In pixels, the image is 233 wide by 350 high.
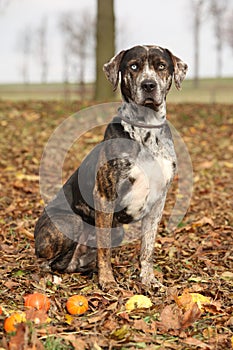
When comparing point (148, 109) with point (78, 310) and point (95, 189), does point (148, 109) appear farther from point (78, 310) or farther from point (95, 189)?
point (78, 310)

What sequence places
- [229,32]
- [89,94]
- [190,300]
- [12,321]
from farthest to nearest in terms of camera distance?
1. [229,32]
2. [89,94]
3. [190,300]
4. [12,321]

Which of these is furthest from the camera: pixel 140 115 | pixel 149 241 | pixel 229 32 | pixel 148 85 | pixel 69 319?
pixel 229 32

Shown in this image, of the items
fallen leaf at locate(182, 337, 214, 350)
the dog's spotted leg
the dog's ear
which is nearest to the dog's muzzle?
the dog's ear

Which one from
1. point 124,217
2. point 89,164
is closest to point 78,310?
point 124,217

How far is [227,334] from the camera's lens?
11.9 feet

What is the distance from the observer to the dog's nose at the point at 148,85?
4.06 meters

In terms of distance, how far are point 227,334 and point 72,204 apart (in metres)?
1.78

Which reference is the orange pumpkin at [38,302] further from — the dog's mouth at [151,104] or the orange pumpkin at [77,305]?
the dog's mouth at [151,104]

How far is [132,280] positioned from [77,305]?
94 cm

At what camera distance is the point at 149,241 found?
4.67 meters

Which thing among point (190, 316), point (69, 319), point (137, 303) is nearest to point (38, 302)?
point (69, 319)

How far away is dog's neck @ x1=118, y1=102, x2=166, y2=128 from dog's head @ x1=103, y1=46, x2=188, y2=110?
5 cm

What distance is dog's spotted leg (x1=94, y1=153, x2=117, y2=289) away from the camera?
13.9 feet

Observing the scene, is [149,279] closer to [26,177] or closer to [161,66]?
[161,66]
